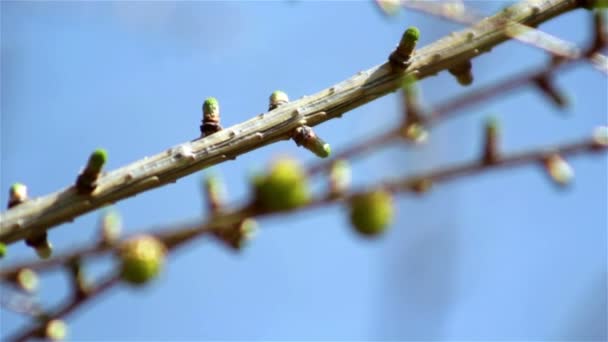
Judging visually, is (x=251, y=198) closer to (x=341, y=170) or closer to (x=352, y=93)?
(x=341, y=170)

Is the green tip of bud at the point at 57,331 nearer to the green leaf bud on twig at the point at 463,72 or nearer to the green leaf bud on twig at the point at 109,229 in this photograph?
the green leaf bud on twig at the point at 109,229

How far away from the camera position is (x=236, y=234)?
129 centimetres

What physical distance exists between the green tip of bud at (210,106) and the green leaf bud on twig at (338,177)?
30.1 inches

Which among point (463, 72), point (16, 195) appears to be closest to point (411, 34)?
point (463, 72)

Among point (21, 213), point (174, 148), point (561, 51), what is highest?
point (561, 51)

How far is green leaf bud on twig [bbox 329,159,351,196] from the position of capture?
1.01 m

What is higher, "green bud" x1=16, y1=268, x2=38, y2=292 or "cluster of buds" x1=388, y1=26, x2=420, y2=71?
"cluster of buds" x1=388, y1=26, x2=420, y2=71

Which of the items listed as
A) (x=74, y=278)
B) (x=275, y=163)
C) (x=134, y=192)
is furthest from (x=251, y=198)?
(x=134, y=192)

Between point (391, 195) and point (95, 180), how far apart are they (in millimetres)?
889

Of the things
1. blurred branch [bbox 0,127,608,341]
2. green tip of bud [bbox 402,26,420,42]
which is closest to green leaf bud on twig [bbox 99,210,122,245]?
blurred branch [bbox 0,127,608,341]

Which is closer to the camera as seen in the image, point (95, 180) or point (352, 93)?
point (95, 180)

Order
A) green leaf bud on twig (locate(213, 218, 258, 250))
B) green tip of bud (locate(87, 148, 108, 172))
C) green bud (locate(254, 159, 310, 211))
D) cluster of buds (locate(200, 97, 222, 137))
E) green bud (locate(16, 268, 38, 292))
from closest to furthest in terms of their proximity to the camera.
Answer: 1. green bud (locate(254, 159, 310, 211))
2. green leaf bud on twig (locate(213, 218, 258, 250))
3. green bud (locate(16, 268, 38, 292))
4. green tip of bud (locate(87, 148, 108, 172))
5. cluster of buds (locate(200, 97, 222, 137))

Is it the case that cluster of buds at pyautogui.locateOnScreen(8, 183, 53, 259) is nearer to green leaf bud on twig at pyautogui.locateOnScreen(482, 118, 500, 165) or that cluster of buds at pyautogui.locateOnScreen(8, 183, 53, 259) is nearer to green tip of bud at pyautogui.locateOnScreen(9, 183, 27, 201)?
green tip of bud at pyautogui.locateOnScreen(9, 183, 27, 201)

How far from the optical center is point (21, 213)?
1.63m
